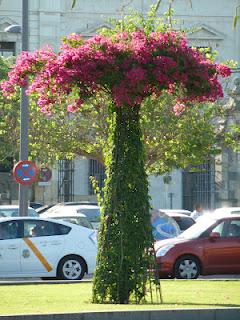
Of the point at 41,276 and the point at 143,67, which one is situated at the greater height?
the point at 143,67

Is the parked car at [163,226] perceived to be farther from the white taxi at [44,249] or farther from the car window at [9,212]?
the white taxi at [44,249]

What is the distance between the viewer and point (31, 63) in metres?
16.5

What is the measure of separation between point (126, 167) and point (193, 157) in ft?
77.6

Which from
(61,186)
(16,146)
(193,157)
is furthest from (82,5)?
(193,157)

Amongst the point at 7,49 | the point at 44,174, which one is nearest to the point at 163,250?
the point at 44,174

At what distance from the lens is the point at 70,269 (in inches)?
959

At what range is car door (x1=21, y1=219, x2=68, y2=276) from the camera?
79.0 feet

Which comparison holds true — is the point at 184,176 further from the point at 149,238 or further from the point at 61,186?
the point at 149,238

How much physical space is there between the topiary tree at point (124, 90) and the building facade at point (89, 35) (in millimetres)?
38039

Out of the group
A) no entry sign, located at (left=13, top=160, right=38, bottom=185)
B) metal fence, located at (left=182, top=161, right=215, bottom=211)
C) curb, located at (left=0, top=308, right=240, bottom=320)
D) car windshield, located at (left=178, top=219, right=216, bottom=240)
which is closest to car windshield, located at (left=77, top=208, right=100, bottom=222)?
no entry sign, located at (left=13, top=160, right=38, bottom=185)

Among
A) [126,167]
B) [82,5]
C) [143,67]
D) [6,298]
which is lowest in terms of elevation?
[6,298]

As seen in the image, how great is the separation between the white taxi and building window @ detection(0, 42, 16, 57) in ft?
107

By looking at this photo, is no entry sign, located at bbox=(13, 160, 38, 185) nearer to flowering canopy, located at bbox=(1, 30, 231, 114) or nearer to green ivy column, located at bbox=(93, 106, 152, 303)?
flowering canopy, located at bbox=(1, 30, 231, 114)

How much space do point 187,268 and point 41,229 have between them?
313cm
